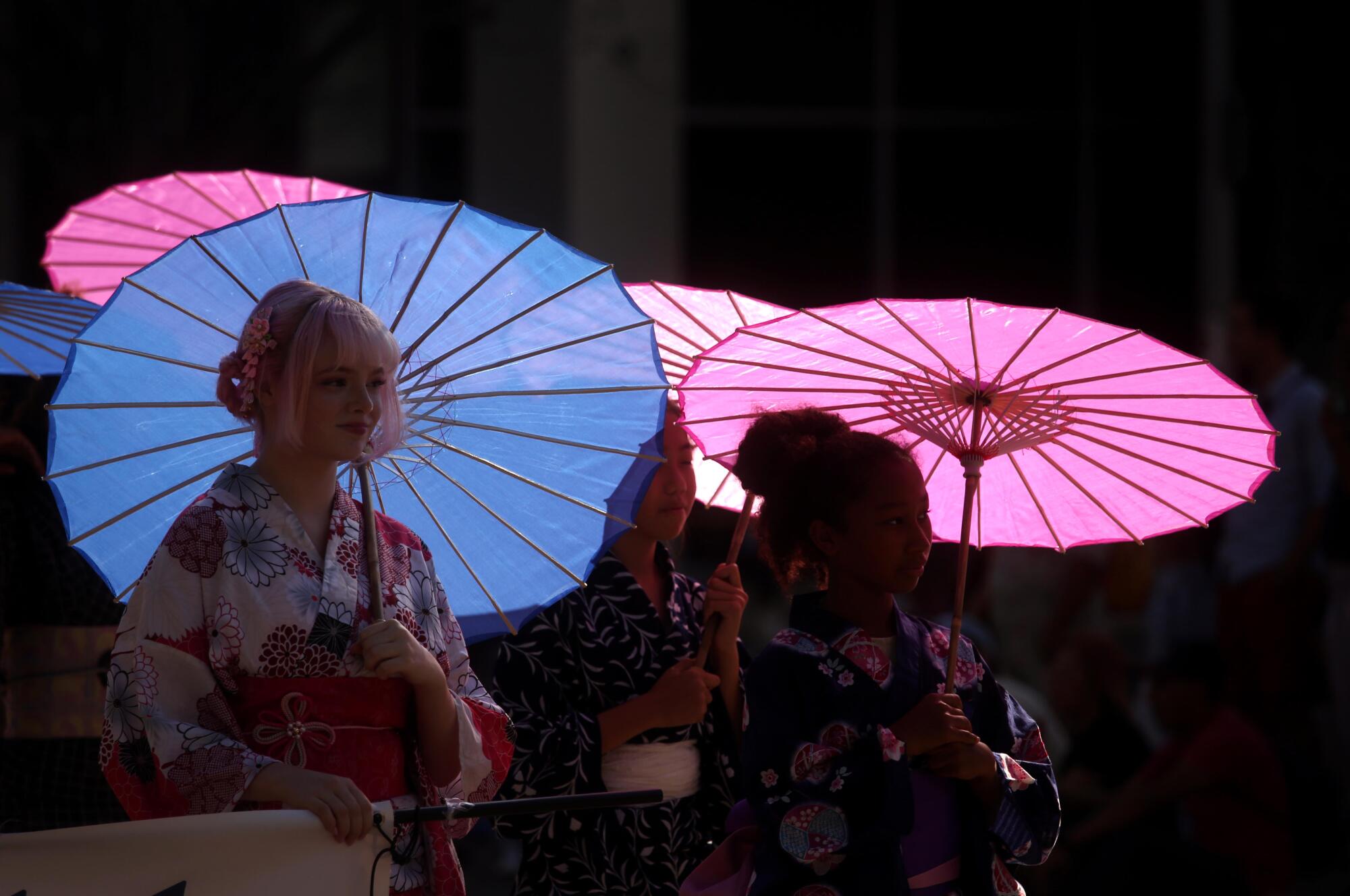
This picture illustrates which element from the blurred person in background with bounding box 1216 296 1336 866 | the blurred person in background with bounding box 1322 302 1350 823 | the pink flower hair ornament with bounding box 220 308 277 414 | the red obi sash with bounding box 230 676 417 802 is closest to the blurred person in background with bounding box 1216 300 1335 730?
the blurred person in background with bounding box 1216 296 1336 866

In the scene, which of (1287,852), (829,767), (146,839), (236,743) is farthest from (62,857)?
(1287,852)

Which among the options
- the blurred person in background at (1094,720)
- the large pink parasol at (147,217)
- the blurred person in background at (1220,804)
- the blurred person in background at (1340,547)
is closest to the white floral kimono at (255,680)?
the large pink parasol at (147,217)

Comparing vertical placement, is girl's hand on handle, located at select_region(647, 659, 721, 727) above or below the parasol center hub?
below

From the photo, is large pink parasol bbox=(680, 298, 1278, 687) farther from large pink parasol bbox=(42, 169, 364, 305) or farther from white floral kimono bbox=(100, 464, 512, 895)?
large pink parasol bbox=(42, 169, 364, 305)

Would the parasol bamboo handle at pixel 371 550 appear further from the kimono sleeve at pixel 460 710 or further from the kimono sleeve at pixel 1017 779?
the kimono sleeve at pixel 1017 779

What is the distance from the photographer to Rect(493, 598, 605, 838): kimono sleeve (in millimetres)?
2953

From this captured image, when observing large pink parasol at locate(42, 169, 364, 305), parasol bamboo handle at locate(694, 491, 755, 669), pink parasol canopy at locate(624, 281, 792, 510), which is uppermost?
large pink parasol at locate(42, 169, 364, 305)

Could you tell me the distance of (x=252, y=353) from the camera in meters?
2.39

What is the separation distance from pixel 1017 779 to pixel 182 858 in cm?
135

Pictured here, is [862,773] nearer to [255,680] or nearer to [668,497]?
[668,497]

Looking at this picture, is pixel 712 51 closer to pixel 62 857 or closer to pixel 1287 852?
pixel 1287 852

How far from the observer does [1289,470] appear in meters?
5.89

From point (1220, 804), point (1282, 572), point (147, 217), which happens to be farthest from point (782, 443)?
point (1282, 572)

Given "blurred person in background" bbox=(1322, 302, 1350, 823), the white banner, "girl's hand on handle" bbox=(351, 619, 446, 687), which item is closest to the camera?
the white banner
